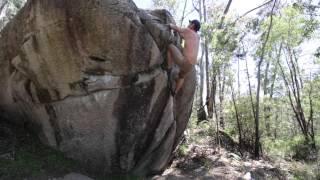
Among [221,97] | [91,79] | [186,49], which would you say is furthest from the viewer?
[221,97]

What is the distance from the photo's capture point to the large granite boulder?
300 inches

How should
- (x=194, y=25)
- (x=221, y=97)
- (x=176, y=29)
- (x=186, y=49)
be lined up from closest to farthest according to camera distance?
(x=176, y=29)
(x=186, y=49)
(x=194, y=25)
(x=221, y=97)

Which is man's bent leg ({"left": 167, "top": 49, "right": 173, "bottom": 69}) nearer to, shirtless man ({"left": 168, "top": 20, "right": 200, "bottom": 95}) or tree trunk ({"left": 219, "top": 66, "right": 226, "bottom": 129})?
shirtless man ({"left": 168, "top": 20, "right": 200, "bottom": 95})

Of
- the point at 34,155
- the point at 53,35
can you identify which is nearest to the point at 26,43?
the point at 53,35

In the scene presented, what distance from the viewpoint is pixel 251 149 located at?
16.3 meters

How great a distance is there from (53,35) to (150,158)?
13.0 feet

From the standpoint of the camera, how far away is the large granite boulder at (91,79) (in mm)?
7625

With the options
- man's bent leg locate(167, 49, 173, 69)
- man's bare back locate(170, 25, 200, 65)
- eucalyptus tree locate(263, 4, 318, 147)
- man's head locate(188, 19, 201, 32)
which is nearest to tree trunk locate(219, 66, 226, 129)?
eucalyptus tree locate(263, 4, 318, 147)

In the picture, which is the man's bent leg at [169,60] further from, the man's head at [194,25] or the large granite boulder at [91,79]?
the man's head at [194,25]

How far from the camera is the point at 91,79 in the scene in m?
8.00

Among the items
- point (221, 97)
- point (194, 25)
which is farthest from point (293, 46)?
point (194, 25)

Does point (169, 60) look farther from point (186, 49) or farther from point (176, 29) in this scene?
point (176, 29)

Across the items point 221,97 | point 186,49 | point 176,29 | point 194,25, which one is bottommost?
point 221,97

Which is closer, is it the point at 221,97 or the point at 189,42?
the point at 189,42
